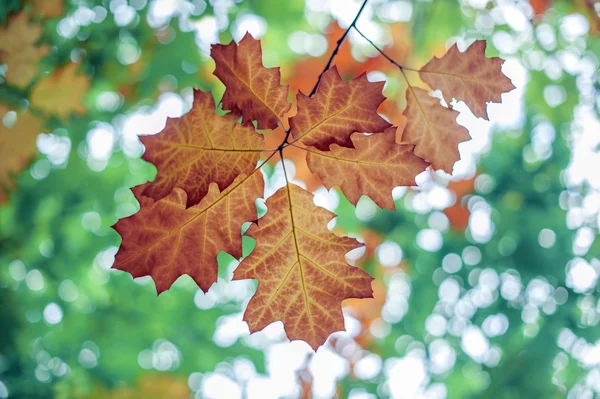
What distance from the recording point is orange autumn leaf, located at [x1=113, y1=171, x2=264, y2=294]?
2.71 feet

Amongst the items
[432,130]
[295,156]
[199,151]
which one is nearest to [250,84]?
[199,151]

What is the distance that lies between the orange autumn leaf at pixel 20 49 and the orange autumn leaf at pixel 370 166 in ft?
4.60

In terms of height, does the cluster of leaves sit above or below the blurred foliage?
above

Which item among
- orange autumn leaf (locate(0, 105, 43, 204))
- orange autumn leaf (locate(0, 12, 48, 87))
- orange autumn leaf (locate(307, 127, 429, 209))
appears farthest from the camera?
orange autumn leaf (locate(0, 105, 43, 204))

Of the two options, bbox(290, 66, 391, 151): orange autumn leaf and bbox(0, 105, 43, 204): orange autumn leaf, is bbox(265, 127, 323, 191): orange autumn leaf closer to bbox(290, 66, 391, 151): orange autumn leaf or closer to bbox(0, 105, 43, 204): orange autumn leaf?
bbox(0, 105, 43, 204): orange autumn leaf

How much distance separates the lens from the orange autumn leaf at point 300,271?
87cm

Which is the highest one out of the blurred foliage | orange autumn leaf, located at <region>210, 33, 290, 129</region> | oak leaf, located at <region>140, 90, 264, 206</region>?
orange autumn leaf, located at <region>210, 33, 290, 129</region>

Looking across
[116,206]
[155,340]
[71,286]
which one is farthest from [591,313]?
[71,286]

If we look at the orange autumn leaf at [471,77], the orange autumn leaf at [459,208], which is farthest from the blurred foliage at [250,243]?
the orange autumn leaf at [471,77]

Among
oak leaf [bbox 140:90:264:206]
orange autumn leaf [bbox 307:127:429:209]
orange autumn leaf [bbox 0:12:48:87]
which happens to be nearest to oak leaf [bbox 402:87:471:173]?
orange autumn leaf [bbox 307:127:429:209]

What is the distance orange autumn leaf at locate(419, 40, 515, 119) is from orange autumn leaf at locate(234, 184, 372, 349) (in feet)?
1.25

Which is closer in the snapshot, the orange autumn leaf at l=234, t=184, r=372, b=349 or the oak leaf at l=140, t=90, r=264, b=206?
the oak leaf at l=140, t=90, r=264, b=206

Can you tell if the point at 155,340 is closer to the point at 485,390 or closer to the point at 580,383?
the point at 485,390

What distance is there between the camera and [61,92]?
223 centimetres
